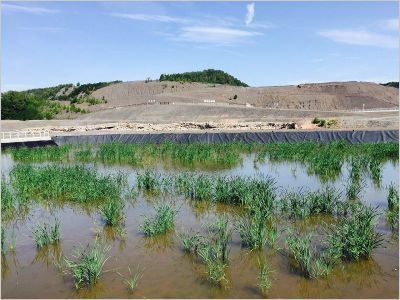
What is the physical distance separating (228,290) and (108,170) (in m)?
12.7

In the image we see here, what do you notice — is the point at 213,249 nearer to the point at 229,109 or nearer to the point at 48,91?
the point at 229,109

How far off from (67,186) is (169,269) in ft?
22.1

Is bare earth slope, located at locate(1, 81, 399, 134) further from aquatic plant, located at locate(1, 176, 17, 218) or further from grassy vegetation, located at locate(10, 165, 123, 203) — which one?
aquatic plant, located at locate(1, 176, 17, 218)

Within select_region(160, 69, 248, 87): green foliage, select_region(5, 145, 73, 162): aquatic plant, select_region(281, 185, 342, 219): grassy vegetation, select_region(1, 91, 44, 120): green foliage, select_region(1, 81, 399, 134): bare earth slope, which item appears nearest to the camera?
select_region(281, 185, 342, 219): grassy vegetation

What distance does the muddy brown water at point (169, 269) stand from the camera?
587 centimetres

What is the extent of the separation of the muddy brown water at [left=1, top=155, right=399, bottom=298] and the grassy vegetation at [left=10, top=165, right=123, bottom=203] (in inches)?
60.8

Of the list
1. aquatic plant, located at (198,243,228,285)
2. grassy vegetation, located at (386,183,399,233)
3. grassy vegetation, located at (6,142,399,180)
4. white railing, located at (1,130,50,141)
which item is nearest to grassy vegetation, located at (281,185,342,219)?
grassy vegetation, located at (386,183,399,233)

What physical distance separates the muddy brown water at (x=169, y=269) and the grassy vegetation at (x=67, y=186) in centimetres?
154

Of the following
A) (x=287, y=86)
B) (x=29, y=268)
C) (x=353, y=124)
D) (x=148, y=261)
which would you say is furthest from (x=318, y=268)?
(x=287, y=86)

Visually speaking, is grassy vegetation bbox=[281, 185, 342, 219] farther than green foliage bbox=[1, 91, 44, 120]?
No

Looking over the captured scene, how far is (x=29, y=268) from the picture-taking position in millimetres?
6957

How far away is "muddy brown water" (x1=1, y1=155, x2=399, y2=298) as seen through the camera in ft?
19.3

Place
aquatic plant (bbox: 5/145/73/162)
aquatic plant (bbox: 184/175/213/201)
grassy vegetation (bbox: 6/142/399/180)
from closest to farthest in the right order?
aquatic plant (bbox: 184/175/213/201), grassy vegetation (bbox: 6/142/399/180), aquatic plant (bbox: 5/145/73/162)

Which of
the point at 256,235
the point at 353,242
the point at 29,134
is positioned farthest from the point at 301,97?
the point at 353,242
